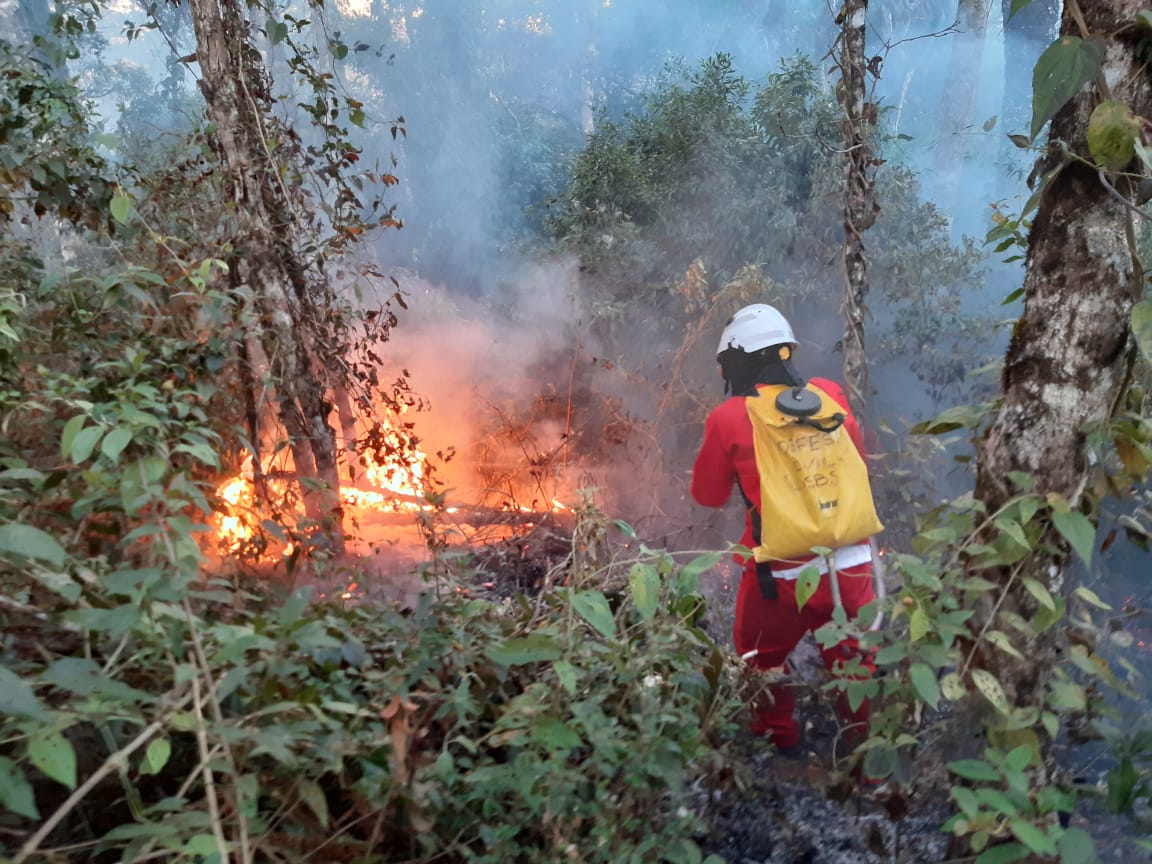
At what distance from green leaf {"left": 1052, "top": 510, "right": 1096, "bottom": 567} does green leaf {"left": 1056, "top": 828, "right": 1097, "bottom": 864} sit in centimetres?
50

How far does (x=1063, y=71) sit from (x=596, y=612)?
1321mm

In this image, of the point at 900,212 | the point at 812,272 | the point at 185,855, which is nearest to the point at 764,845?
the point at 185,855

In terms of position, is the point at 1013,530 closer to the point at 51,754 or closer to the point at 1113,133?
the point at 1113,133

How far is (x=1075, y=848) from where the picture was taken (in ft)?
4.09

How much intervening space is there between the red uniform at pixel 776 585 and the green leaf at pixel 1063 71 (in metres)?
1.94

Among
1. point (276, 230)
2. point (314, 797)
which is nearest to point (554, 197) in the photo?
point (276, 230)

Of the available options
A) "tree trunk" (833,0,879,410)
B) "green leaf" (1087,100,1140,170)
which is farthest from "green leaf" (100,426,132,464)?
"tree trunk" (833,0,879,410)

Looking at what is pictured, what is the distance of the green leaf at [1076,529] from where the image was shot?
1.46 m

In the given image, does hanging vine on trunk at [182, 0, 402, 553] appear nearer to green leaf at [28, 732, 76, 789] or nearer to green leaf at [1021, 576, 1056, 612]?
green leaf at [28, 732, 76, 789]

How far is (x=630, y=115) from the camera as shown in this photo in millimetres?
7977

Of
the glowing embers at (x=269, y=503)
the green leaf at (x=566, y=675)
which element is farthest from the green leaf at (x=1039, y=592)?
the glowing embers at (x=269, y=503)

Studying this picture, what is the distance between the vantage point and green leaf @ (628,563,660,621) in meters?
1.42

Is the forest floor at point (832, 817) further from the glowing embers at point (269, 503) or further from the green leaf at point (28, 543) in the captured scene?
the green leaf at point (28, 543)

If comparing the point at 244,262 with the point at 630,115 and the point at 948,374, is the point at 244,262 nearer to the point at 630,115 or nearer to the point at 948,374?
the point at 630,115
